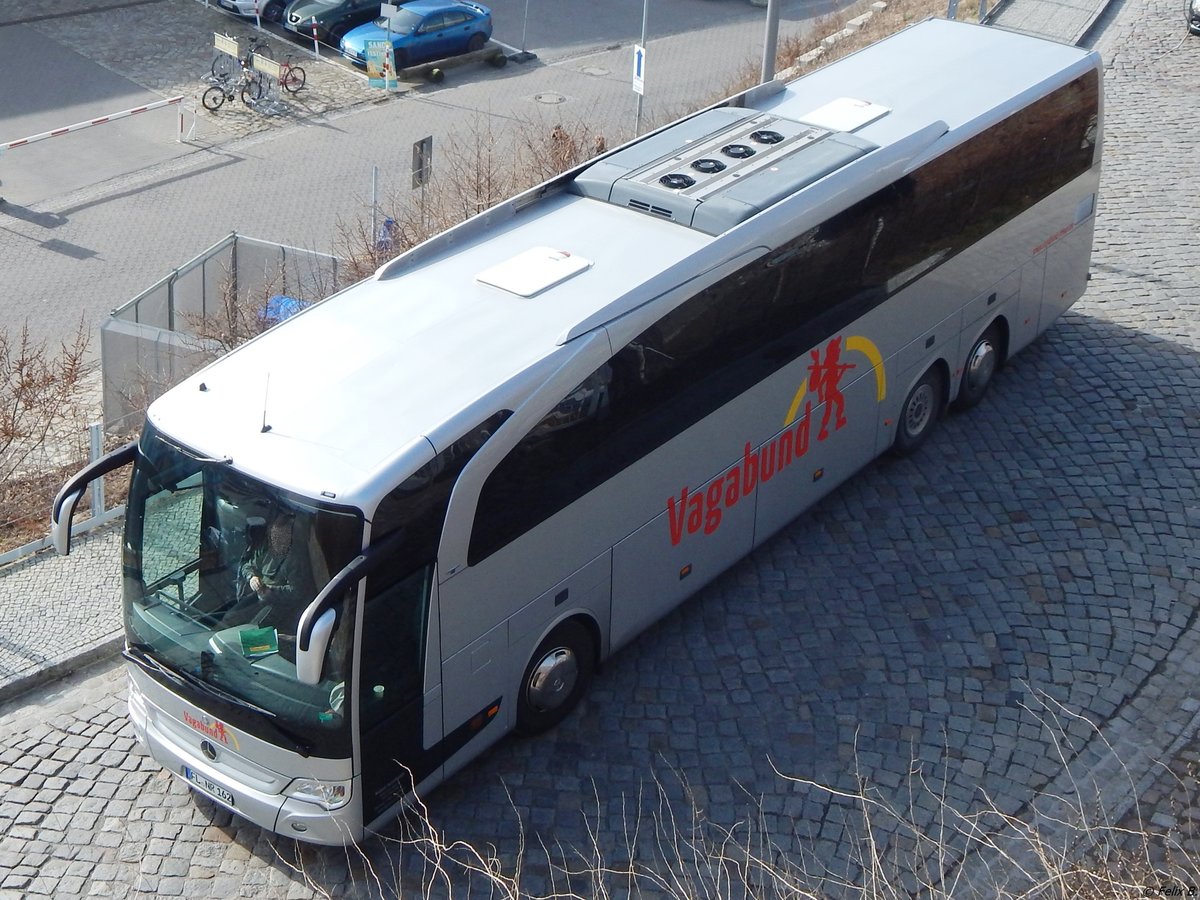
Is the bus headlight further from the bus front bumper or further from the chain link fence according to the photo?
the chain link fence

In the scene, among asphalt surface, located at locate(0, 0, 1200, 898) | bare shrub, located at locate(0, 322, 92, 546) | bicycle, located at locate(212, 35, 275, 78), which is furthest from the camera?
bicycle, located at locate(212, 35, 275, 78)

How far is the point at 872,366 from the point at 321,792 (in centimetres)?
577

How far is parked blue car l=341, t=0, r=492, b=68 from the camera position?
28781 millimetres

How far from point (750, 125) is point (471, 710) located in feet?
18.1

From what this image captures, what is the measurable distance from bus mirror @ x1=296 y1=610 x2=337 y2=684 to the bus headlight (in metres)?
1.13

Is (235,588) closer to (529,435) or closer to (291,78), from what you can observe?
(529,435)

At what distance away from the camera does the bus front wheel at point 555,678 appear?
9.05 m

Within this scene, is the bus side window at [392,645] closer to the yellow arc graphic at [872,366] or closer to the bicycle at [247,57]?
the yellow arc graphic at [872,366]

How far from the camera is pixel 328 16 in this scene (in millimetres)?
30078

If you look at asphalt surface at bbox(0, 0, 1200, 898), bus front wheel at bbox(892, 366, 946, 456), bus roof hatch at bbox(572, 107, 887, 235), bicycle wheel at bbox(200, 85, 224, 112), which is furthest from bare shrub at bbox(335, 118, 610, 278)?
bicycle wheel at bbox(200, 85, 224, 112)

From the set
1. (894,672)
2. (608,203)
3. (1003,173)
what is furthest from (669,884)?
(1003,173)

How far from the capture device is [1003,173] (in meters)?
12.2

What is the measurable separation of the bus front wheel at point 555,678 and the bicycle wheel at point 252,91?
66.6ft

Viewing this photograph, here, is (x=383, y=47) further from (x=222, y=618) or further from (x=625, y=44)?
(x=222, y=618)
